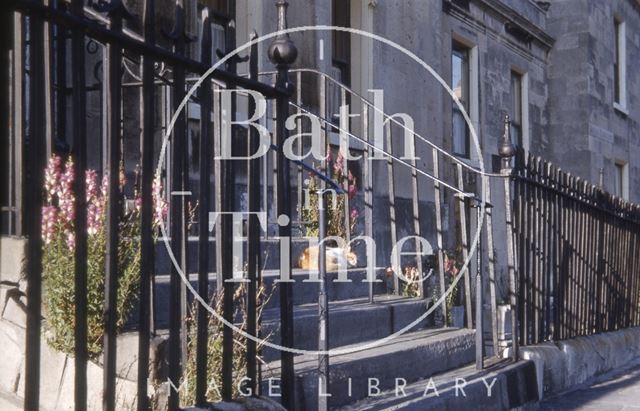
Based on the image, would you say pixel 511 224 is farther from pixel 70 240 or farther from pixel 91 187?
pixel 70 240

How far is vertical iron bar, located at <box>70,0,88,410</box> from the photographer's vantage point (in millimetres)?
2902

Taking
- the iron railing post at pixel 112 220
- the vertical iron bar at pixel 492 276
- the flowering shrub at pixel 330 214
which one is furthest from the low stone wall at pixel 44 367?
the flowering shrub at pixel 330 214

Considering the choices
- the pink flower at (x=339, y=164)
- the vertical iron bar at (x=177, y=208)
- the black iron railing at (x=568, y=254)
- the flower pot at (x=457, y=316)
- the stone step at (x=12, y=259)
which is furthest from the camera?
the pink flower at (x=339, y=164)

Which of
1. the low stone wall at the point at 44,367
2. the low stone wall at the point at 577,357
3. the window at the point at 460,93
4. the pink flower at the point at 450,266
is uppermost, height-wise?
the window at the point at 460,93

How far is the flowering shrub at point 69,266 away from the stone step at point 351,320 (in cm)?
82

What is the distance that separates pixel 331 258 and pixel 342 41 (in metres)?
4.11

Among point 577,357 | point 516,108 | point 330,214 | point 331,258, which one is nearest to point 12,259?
point 331,258

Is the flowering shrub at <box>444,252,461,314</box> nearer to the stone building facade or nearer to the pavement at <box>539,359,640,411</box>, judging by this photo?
the pavement at <box>539,359,640,411</box>

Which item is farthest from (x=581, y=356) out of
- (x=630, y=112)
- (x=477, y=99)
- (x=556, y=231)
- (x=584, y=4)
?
(x=630, y=112)

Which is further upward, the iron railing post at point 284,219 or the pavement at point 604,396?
the iron railing post at point 284,219

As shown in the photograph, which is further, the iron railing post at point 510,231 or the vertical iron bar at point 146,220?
the iron railing post at point 510,231

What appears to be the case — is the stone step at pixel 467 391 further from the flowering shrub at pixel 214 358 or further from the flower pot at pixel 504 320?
the flower pot at pixel 504 320

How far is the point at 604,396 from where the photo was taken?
278 inches

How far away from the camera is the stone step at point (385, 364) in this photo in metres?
4.48
